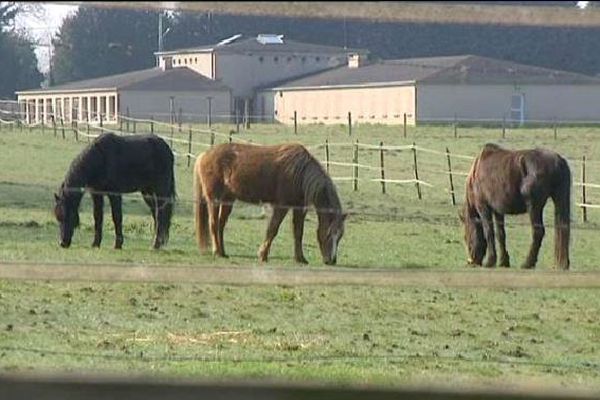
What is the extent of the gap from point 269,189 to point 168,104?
19875mm

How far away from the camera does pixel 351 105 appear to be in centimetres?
4241

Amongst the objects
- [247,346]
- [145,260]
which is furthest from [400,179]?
[247,346]

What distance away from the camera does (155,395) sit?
9.06 ft

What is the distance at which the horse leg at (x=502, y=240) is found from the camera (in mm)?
14711

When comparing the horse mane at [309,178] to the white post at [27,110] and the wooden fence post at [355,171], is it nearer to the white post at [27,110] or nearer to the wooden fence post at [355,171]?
the wooden fence post at [355,171]

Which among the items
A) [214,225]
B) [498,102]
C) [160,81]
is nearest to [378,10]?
[214,225]

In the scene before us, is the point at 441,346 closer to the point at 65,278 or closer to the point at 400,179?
the point at 65,278

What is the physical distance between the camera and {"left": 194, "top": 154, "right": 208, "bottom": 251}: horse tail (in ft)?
49.3

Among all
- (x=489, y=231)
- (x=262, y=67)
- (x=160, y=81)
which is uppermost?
(x=262, y=67)

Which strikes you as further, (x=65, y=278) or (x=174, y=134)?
(x=174, y=134)

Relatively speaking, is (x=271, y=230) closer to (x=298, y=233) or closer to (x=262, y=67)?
(x=298, y=233)

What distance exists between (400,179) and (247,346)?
18.2 metres

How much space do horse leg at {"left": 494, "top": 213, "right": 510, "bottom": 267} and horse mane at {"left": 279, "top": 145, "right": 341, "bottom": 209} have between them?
6.03 ft

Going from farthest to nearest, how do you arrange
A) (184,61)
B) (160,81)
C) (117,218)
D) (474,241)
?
(160,81) → (184,61) → (117,218) → (474,241)
